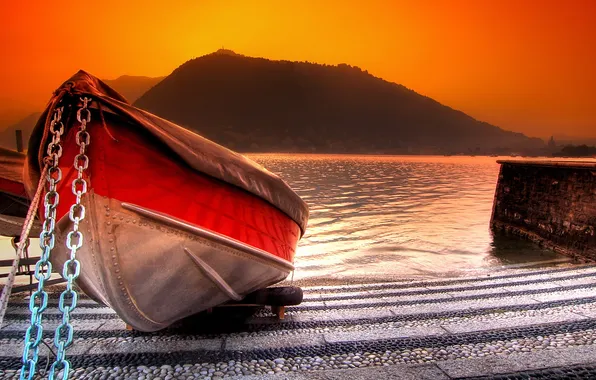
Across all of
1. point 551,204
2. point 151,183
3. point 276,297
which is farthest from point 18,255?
point 551,204

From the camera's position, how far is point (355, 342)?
4051 millimetres

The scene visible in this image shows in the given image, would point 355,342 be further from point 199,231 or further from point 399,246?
point 399,246

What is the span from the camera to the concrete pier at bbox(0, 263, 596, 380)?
3398mm

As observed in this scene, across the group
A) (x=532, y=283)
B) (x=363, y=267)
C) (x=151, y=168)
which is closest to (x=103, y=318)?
(x=151, y=168)

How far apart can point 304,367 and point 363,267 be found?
8.85 metres

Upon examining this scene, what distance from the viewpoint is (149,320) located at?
3.81 meters

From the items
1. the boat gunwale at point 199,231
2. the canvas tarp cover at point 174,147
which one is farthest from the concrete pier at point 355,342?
the canvas tarp cover at point 174,147

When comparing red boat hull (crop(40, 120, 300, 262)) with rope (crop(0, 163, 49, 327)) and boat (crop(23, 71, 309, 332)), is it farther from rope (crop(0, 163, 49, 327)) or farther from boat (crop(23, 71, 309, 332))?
rope (crop(0, 163, 49, 327))

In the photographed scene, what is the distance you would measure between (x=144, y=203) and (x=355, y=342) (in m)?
2.57

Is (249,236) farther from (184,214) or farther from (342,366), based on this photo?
(342,366)

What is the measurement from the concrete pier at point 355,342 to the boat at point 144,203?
1.69 feet

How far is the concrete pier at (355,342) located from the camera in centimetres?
340

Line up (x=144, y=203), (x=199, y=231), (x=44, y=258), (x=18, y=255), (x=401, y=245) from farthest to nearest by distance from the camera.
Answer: (x=401, y=245) < (x=199, y=231) < (x=144, y=203) < (x=18, y=255) < (x=44, y=258)

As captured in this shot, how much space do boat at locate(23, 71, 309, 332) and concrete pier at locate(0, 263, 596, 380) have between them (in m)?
0.52
